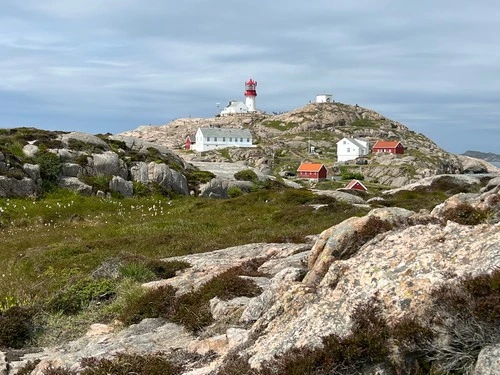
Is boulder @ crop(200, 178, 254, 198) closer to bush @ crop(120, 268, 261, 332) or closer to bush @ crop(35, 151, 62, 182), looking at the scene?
bush @ crop(35, 151, 62, 182)

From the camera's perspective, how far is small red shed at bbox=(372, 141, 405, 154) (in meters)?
156

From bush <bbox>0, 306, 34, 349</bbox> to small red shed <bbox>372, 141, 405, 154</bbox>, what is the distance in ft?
500

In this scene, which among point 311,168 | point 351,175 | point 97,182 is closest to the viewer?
point 97,182

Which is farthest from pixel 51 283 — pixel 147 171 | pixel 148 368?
pixel 147 171

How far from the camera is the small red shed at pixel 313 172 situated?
118 meters

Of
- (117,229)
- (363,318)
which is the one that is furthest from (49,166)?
(363,318)

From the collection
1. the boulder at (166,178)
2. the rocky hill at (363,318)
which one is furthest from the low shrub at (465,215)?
the boulder at (166,178)

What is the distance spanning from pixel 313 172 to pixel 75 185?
8071 centimetres

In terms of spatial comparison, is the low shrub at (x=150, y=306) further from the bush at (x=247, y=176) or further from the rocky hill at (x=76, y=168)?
the bush at (x=247, y=176)

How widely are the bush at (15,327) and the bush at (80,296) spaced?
3.10ft

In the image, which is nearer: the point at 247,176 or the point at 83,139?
the point at 83,139

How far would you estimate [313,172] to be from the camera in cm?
11850

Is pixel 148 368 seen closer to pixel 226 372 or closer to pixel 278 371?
pixel 226 372

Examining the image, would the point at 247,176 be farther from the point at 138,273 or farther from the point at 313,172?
the point at 138,273
